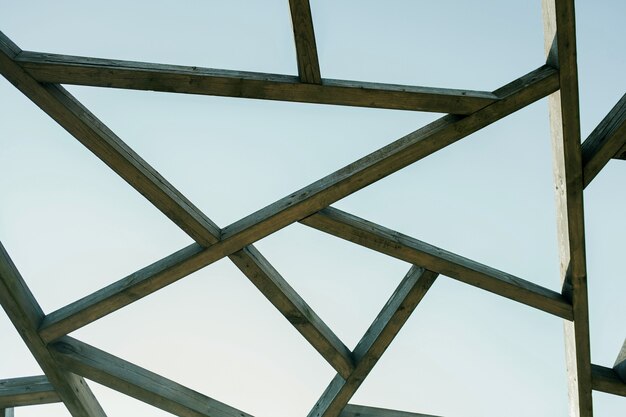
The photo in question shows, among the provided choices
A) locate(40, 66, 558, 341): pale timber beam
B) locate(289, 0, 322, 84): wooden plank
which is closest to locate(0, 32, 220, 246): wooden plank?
locate(40, 66, 558, 341): pale timber beam

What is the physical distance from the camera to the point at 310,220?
3676mm

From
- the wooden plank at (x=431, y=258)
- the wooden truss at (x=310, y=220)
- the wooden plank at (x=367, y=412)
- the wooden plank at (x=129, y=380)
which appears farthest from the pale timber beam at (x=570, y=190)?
the wooden plank at (x=129, y=380)

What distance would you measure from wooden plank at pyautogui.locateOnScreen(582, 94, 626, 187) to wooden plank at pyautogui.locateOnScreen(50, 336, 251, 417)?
7.40 ft

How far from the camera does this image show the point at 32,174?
441 cm

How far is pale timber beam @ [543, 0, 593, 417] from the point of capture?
3316 millimetres

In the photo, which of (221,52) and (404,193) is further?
(404,193)

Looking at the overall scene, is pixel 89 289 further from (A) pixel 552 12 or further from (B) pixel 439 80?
(A) pixel 552 12

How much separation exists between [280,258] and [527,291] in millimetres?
1536

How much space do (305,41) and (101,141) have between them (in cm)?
97

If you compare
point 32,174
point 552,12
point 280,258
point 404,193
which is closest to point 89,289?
point 32,174

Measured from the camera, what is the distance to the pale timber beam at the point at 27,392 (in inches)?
169

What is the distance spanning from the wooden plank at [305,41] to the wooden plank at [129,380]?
1.91 metres

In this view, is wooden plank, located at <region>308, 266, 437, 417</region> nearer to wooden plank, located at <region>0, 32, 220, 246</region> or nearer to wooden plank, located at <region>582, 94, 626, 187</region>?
wooden plank, located at <region>582, 94, 626, 187</region>

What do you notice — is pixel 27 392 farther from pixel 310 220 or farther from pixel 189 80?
pixel 189 80
